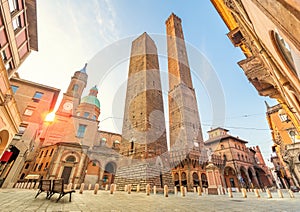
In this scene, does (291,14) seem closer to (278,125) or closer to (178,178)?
(178,178)

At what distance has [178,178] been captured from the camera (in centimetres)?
2209

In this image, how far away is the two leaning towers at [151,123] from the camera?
40.7ft

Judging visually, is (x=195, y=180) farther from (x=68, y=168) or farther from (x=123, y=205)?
(x=123, y=205)

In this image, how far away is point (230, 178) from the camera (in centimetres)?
2883

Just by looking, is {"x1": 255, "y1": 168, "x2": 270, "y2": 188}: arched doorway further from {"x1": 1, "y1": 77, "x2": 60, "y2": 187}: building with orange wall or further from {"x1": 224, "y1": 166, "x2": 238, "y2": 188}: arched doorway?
{"x1": 1, "y1": 77, "x2": 60, "y2": 187}: building with orange wall

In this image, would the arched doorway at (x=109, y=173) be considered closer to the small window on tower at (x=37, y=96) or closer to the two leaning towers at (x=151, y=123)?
the two leaning towers at (x=151, y=123)

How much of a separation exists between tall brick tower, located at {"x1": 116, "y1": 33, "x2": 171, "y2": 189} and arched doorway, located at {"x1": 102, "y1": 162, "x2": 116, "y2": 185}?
920cm

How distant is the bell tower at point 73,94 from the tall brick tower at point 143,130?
579 inches

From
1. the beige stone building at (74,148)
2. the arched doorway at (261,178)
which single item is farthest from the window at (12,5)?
the arched doorway at (261,178)

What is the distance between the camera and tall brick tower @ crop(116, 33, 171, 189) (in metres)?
12.1

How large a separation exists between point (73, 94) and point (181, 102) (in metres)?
22.3

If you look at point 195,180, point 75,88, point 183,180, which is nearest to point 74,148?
point 75,88

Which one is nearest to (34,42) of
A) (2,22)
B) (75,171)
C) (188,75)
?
(2,22)

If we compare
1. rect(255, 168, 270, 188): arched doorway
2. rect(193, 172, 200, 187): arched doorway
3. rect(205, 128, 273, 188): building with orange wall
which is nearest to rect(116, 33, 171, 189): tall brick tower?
rect(193, 172, 200, 187): arched doorway
